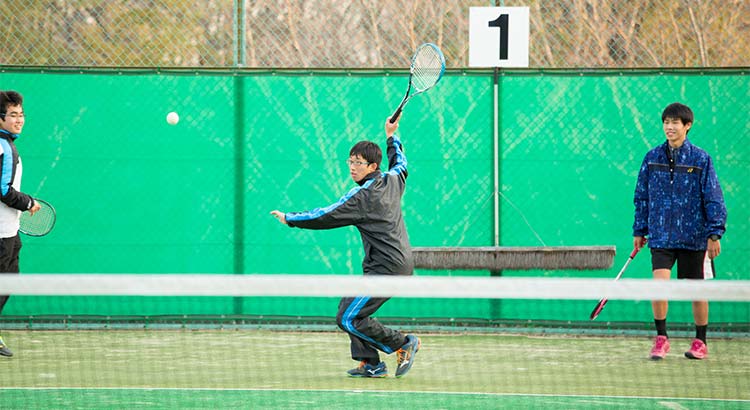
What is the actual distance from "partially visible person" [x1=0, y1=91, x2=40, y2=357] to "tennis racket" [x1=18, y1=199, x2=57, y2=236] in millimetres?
434

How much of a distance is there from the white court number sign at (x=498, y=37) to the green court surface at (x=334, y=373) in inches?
81.0

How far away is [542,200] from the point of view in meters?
9.24

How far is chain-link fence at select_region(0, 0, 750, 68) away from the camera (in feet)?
41.3

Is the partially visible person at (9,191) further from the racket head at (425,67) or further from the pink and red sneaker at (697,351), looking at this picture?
the pink and red sneaker at (697,351)

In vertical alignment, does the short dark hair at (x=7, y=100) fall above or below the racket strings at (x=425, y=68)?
below

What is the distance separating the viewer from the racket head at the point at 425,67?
7535 millimetres

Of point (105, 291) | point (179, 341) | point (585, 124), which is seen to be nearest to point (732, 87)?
point (585, 124)

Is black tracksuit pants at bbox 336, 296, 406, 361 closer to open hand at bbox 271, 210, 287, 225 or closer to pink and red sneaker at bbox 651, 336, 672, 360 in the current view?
open hand at bbox 271, 210, 287, 225

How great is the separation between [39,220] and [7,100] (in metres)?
0.98

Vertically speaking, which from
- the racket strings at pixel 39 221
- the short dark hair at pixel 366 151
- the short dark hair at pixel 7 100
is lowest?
the racket strings at pixel 39 221

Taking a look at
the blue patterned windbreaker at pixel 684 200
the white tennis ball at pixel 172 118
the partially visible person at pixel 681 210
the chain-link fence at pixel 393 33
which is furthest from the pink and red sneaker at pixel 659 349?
the chain-link fence at pixel 393 33

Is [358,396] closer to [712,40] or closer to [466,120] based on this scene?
[466,120]

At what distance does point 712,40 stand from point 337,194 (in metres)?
6.00

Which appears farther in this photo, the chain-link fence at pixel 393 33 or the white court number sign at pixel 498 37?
the chain-link fence at pixel 393 33
